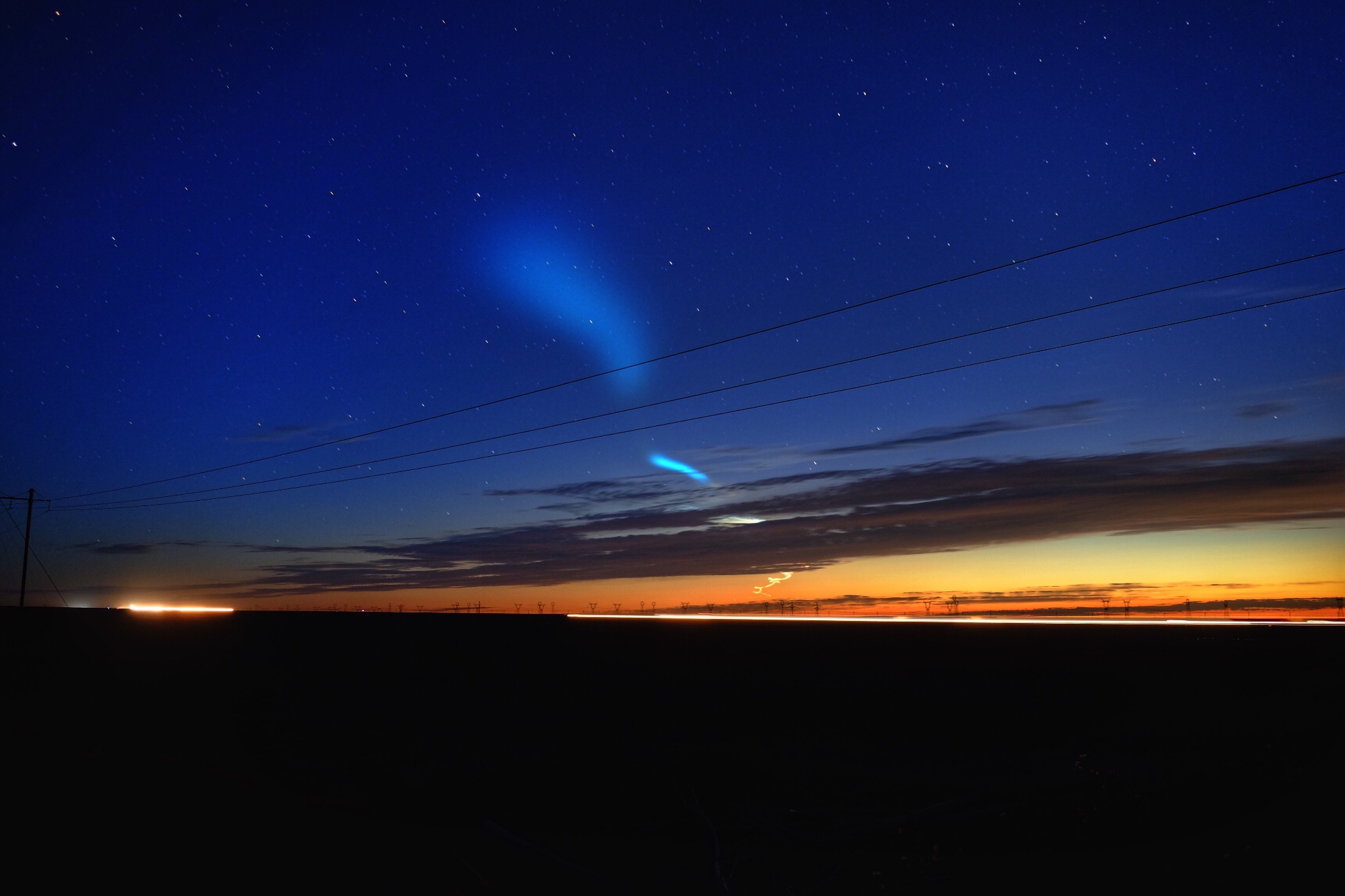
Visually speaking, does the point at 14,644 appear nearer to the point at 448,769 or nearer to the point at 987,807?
the point at 448,769

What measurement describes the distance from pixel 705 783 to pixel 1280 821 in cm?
832

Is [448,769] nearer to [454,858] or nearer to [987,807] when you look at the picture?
[454,858]

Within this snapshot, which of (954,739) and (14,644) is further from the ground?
(14,644)

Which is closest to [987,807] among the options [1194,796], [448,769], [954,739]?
[1194,796]

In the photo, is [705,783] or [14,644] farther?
[14,644]

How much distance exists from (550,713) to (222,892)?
49.4ft

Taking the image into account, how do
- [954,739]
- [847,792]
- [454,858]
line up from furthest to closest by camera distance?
[954,739], [847,792], [454,858]

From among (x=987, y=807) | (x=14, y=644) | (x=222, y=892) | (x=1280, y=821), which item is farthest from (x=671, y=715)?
(x=14, y=644)

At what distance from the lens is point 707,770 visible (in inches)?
571

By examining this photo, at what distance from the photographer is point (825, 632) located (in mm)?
44000

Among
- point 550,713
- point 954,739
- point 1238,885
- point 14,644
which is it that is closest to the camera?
point 1238,885

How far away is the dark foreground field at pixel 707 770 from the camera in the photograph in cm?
880

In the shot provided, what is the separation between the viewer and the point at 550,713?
21.9 m

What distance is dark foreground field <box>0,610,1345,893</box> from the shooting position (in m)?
8.80
